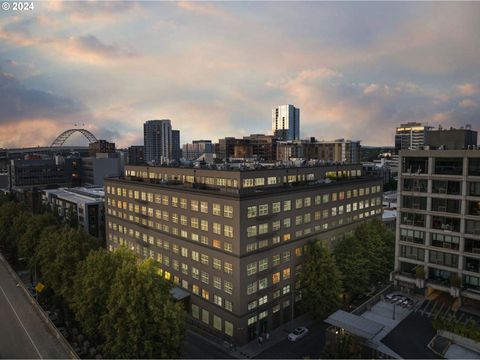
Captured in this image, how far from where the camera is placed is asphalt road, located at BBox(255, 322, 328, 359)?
177 ft

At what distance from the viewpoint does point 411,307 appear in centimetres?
5522

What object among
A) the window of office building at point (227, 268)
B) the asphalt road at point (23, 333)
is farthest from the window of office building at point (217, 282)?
the asphalt road at point (23, 333)

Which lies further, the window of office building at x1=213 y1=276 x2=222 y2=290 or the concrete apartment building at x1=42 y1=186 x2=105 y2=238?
the concrete apartment building at x1=42 y1=186 x2=105 y2=238

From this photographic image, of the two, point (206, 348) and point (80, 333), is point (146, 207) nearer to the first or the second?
point (80, 333)

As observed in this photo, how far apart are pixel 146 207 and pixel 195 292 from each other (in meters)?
24.1

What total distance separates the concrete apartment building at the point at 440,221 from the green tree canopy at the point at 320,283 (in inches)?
458

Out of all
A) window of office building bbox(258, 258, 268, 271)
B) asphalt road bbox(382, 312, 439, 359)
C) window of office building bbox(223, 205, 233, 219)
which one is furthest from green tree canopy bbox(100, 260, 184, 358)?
asphalt road bbox(382, 312, 439, 359)

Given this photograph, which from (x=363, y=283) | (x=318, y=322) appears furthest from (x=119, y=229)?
(x=363, y=283)

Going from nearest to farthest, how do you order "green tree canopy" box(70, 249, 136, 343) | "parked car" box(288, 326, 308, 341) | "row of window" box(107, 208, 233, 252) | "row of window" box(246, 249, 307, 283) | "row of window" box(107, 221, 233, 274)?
"green tree canopy" box(70, 249, 136, 343) → "row of window" box(246, 249, 307, 283) → "parked car" box(288, 326, 308, 341) → "row of window" box(107, 208, 233, 252) → "row of window" box(107, 221, 233, 274)

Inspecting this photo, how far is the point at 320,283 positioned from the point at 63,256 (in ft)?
158

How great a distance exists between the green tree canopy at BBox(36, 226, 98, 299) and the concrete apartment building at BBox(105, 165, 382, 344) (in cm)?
1485

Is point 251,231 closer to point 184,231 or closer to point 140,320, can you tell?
point 184,231

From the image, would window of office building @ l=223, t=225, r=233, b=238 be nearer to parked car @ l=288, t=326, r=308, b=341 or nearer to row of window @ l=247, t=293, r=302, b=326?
row of window @ l=247, t=293, r=302, b=326

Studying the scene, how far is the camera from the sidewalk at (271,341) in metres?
55.0
